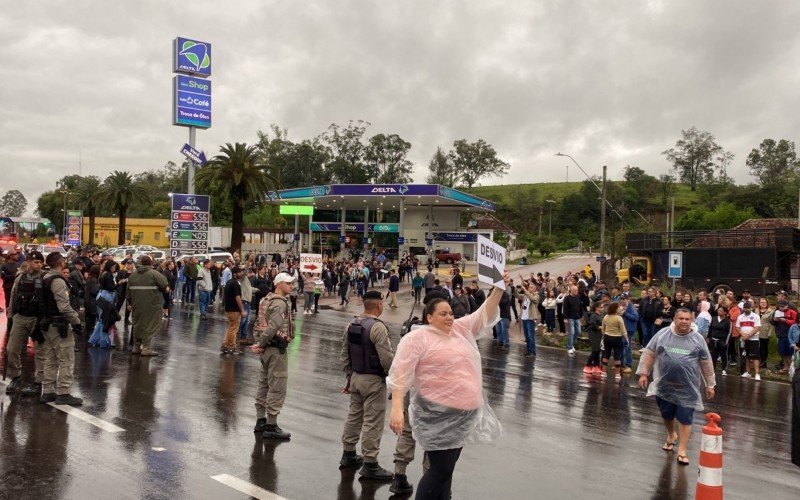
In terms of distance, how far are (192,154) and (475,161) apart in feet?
291

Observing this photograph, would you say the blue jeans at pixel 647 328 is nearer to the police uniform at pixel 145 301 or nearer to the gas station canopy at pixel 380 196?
the police uniform at pixel 145 301

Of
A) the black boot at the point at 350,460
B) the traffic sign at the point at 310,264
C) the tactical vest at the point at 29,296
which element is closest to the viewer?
the black boot at the point at 350,460

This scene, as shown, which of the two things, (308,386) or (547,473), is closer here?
(547,473)

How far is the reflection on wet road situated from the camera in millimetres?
6090

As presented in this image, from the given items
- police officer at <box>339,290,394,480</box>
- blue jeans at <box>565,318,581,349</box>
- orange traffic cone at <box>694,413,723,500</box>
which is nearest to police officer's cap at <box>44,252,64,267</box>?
police officer at <box>339,290,394,480</box>

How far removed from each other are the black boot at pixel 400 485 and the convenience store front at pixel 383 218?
4530 centimetres

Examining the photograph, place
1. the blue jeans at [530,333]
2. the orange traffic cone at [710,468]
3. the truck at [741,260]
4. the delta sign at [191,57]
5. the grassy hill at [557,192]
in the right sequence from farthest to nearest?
the grassy hill at [557,192] → the delta sign at [191,57] → the truck at [741,260] → the blue jeans at [530,333] → the orange traffic cone at [710,468]

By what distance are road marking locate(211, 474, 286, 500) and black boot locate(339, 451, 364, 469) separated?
953 mm

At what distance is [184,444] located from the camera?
7.14 m

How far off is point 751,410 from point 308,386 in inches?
287

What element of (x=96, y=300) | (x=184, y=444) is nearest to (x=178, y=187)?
(x=96, y=300)

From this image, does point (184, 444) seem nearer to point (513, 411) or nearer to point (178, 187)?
point (513, 411)

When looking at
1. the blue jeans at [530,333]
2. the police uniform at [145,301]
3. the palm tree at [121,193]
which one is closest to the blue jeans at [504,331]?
the blue jeans at [530,333]

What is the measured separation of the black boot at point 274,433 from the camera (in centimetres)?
742
